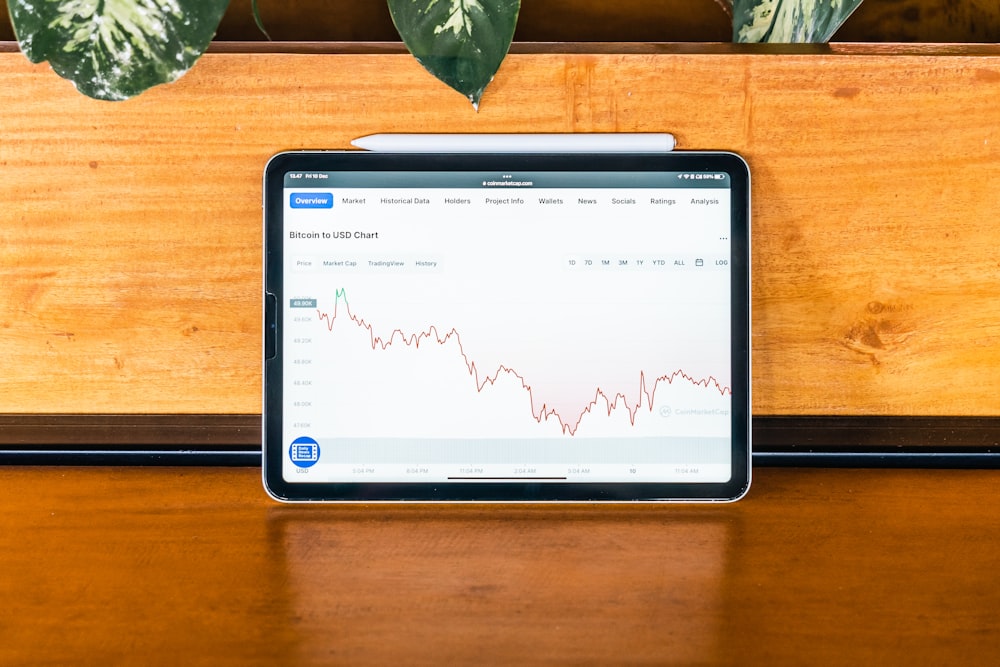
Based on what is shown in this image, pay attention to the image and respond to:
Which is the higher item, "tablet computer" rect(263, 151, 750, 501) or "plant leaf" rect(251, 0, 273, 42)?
"plant leaf" rect(251, 0, 273, 42)

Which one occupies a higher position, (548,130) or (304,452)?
(548,130)

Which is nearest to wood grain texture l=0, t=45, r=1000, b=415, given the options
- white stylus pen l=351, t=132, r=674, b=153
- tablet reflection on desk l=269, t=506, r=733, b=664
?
white stylus pen l=351, t=132, r=674, b=153

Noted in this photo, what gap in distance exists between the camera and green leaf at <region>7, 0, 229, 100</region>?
439 mm

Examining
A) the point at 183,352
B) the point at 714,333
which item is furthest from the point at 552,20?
the point at 183,352

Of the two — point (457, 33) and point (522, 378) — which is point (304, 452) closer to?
point (522, 378)

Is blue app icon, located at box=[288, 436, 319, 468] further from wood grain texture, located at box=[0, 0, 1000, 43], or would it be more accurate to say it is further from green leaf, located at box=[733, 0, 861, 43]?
green leaf, located at box=[733, 0, 861, 43]

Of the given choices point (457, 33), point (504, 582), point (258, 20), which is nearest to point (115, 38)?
point (258, 20)

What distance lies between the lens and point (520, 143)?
0.51 m

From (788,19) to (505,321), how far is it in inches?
12.1

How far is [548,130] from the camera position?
1.71ft

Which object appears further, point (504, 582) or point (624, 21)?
point (624, 21)

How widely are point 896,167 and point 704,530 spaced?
315 mm

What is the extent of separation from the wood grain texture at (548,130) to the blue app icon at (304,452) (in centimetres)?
8

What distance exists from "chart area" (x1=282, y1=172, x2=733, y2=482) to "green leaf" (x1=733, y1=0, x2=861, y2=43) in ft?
0.49
